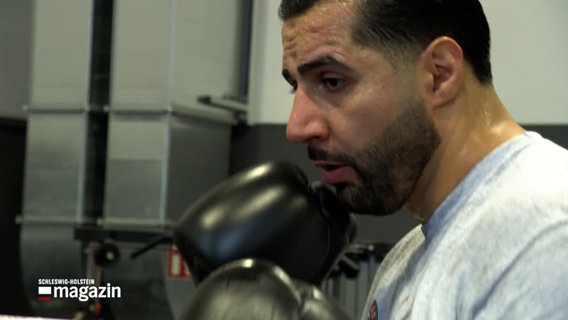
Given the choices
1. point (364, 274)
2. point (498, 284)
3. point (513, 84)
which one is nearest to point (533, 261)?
point (498, 284)

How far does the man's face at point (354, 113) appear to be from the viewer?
1.07 meters

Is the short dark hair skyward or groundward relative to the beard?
skyward

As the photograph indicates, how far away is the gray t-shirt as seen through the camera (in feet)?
2.76

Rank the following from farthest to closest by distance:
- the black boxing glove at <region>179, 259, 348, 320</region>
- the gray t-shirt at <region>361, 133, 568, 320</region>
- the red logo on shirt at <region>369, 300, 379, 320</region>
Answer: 1. the red logo on shirt at <region>369, 300, 379, 320</region>
2. the black boxing glove at <region>179, 259, 348, 320</region>
3. the gray t-shirt at <region>361, 133, 568, 320</region>

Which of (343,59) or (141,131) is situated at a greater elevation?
(343,59)

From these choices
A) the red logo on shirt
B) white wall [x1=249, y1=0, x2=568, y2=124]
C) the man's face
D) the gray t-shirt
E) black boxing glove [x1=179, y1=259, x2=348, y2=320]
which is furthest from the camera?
white wall [x1=249, y1=0, x2=568, y2=124]

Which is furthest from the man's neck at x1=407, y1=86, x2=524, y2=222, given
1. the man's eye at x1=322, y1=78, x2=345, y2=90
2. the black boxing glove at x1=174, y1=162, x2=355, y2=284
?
the black boxing glove at x1=174, y1=162, x2=355, y2=284

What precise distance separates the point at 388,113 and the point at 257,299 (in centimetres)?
29

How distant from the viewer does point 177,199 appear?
3.78 meters

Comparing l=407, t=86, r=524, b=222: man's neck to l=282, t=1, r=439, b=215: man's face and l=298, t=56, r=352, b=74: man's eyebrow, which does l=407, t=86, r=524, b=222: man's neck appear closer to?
l=282, t=1, r=439, b=215: man's face

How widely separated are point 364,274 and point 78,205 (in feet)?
4.54

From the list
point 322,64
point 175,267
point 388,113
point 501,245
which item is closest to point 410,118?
point 388,113

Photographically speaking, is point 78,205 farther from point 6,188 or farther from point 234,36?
point 234,36

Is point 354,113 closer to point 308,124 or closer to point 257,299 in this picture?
point 308,124
